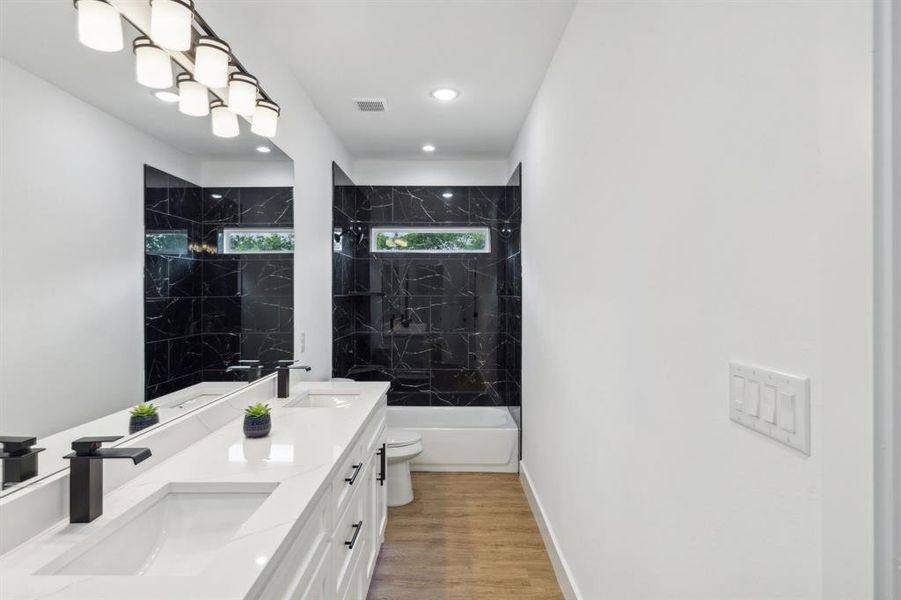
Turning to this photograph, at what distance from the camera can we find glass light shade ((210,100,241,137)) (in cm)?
185

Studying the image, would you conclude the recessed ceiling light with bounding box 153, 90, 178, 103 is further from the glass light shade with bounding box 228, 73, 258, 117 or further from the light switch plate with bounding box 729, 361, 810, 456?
the light switch plate with bounding box 729, 361, 810, 456

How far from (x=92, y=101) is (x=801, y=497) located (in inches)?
69.2

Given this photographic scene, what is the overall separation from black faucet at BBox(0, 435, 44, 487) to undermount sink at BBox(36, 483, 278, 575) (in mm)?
203

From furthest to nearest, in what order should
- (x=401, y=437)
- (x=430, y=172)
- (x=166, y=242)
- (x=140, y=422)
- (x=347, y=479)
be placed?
1. (x=430, y=172)
2. (x=401, y=437)
3. (x=347, y=479)
4. (x=166, y=242)
5. (x=140, y=422)

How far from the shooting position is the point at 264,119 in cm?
214

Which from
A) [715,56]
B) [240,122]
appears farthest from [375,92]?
[715,56]

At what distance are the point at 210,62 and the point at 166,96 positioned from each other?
9.4 inches

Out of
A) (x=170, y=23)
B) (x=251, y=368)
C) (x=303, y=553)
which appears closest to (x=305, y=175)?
(x=251, y=368)

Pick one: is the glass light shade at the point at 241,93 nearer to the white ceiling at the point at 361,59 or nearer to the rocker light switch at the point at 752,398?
the white ceiling at the point at 361,59

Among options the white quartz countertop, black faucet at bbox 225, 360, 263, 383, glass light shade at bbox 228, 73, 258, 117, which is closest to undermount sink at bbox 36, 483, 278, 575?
the white quartz countertop

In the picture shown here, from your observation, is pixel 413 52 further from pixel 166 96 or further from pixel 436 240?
pixel 436 240

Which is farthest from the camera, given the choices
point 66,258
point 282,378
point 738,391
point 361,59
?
point 361,59

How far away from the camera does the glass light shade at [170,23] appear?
1438 mm
